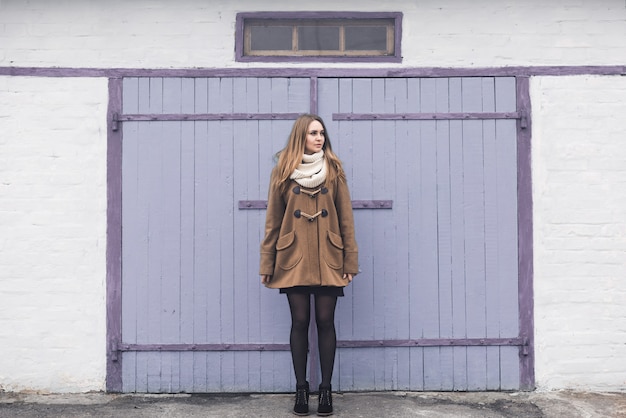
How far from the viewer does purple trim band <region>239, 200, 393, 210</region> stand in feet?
16.1

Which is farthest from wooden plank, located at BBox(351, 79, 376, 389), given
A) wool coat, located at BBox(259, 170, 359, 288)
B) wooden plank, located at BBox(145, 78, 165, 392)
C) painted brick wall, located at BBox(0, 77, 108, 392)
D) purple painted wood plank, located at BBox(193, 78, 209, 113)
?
painted brick wall, located at BBox(0, 77, 108, 392)

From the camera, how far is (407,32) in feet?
16.3

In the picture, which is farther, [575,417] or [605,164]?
[605,164]

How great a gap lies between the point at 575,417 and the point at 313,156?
2.30 m

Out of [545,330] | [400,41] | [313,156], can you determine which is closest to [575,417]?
[545,330]

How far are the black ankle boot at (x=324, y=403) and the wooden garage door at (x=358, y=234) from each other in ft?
1.77

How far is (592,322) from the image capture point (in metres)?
4.93

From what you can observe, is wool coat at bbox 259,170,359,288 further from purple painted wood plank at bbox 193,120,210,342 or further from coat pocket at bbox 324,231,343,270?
purple painted wood plank at bbox 193,120,210,342

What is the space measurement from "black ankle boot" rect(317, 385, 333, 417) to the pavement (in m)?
0.09

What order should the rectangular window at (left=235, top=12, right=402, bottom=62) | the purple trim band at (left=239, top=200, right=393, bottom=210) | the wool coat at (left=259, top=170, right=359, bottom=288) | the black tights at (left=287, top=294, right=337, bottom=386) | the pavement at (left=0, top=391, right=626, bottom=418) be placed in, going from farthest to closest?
the rectangular window at (left=235, top=12, right=402, bottom=62)
the purple trim band at (left=239, top=200, right=393, bottom=210)
the pavement at (left=0, top=391, right=626, bottom=418)
the black tights at (left=287, top=294, right=337, bottom=386)
the wool coat at (left=259, top=170, right=359, bottom=288)

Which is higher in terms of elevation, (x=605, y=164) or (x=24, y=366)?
(x=605, y=164)

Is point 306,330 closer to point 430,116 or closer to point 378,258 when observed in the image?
point 378,258

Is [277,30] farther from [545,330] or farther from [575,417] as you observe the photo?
[575,417]

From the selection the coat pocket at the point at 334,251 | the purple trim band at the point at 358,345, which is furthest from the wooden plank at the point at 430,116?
the purple trim band at the point at 358,345
